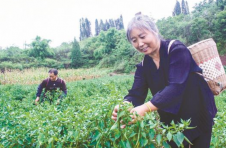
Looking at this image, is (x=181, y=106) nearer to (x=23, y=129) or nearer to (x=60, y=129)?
(x=60, y=129)

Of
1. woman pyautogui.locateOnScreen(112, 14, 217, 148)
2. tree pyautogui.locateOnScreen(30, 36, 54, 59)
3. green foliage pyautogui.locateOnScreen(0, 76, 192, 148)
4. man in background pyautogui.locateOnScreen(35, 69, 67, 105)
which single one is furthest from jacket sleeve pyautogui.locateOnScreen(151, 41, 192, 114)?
tree pyautogui.locateOnScreen(30, 36, 54, 59)

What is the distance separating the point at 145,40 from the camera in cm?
152

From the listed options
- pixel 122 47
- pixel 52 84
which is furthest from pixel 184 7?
pixel 52 84

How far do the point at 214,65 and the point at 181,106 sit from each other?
443 millimetres

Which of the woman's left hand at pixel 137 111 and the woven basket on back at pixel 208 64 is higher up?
the woven basket on back at pixel 208 64

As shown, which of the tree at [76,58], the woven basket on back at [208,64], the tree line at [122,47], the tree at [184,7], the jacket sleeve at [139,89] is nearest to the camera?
the woven basket on back at [208,64]

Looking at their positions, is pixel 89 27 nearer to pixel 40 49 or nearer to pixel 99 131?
pixel 40 49

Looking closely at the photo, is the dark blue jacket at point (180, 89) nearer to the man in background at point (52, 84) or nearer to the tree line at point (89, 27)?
the man in background at point (52, 84)

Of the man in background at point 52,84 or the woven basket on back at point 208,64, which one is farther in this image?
the man in background at point 52,84

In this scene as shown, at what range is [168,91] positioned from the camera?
1354 millimetres

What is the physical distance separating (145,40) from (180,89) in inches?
16.7

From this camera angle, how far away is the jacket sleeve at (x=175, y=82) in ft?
4.43

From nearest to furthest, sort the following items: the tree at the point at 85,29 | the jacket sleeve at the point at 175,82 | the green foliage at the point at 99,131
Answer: the green foliage at the point at 99,131 < the jacket sleeve at the point at 175,82 < the tree at the point at 85,29

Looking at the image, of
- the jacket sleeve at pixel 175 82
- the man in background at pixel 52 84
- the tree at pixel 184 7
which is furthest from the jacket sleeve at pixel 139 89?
the tree at pixel 184 7
